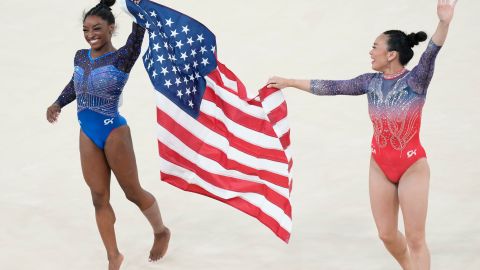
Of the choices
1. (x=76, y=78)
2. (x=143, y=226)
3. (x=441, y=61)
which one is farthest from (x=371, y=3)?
(x=76, y=78)

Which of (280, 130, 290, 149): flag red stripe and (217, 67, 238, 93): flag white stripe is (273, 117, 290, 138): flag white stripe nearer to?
(280, 130, 290, 149): flag red stripe

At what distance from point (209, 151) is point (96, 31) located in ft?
4.06

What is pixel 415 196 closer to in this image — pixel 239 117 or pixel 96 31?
pixel 239 117

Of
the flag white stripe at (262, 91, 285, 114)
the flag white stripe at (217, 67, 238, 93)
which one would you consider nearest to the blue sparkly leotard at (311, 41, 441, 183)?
the flag white stripe at (262, 91, 285, 114)

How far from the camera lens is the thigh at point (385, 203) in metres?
6.09

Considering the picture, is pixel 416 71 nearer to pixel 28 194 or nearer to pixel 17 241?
pixel 17 241

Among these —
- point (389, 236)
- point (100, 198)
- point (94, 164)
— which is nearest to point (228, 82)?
point (94, 164)

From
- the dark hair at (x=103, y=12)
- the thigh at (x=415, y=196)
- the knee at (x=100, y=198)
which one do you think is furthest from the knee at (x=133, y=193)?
the thigh at (x=415, y=196)

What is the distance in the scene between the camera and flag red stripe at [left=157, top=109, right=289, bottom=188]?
6.65 meters

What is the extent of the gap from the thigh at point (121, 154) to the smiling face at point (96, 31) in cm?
66

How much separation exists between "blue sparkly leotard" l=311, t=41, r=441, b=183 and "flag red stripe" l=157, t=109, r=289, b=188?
34.8 inches

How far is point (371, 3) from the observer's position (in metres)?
14.0

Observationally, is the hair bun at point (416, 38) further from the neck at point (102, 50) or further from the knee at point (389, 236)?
the neck at point (102, 50)

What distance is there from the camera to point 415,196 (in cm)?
588
